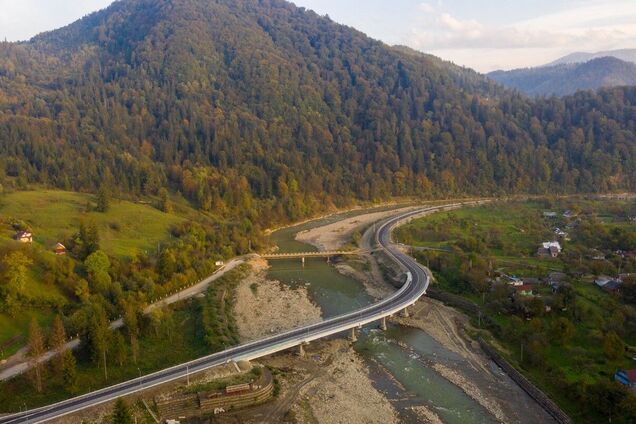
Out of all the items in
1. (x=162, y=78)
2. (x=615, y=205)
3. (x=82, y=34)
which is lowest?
(x=615, y=205)

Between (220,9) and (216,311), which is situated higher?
(220,9)

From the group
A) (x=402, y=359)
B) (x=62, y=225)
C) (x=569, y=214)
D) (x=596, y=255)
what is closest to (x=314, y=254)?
(x=402, y=359)

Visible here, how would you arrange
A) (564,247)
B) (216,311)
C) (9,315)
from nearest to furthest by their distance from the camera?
(9,315) < (216,311) < (564,247)

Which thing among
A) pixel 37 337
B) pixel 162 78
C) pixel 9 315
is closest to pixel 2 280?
pixel 9 315

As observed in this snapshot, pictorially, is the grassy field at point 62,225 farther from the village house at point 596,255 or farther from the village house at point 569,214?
the village house at point 569,214

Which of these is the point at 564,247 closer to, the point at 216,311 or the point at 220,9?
the point at 216,311

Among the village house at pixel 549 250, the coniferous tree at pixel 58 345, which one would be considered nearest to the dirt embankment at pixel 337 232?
the village house at pixel 549 250
